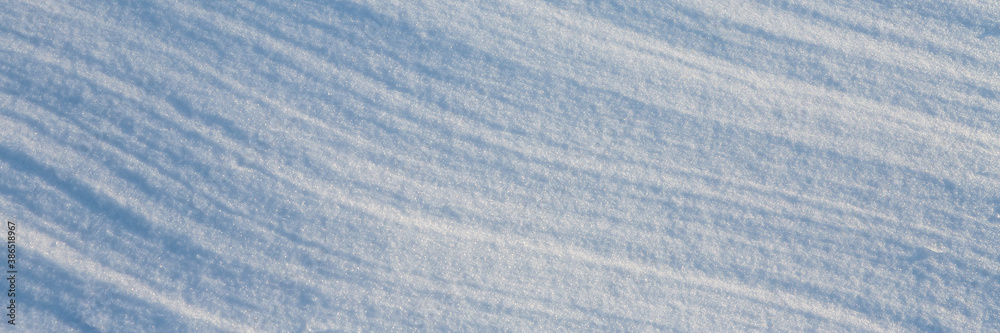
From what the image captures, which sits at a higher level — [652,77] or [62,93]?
[652,77]

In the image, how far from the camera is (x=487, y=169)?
76 cm

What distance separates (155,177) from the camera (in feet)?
2.42

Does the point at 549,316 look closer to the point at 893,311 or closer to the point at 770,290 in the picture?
the point at 770,290

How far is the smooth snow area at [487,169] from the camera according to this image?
0.74 meters

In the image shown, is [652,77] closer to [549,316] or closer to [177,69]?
[549,316]

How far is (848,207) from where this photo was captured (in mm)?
762

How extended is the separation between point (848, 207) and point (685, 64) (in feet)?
1.04

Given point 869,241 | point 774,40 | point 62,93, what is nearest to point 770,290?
point 869,241

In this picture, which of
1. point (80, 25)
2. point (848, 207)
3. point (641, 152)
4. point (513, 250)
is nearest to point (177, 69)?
point (80, 25)

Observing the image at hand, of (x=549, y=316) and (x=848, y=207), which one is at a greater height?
(x=848, y=207)

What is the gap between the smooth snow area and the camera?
0.74m

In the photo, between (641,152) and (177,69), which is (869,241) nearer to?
(641,152)

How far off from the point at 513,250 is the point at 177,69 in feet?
1.82

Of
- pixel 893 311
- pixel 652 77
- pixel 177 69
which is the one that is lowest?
pixel 893 311
